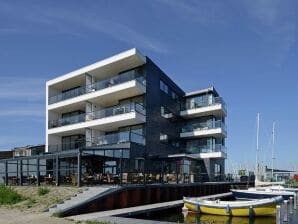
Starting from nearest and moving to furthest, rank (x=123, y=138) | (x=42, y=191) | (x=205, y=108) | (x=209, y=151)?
(x=42, y=191) < (x=123, y=138) < (x=209, y=151) < (x=205, y=108)

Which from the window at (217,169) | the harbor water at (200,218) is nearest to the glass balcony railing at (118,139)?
the harbor water at (200,218)

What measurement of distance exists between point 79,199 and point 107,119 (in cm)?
1691

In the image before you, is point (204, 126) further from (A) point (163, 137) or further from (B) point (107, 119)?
(B) point (107, 119)

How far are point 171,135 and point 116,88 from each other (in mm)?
10209

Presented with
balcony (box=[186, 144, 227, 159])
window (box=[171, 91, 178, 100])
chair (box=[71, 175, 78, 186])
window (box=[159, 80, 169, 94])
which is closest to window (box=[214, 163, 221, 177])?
balcony (box=[186, 144, 227, 159])

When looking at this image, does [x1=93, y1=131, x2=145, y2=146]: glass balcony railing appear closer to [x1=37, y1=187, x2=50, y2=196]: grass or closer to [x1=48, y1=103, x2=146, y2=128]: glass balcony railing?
[x1=48, y1=103, x2=146, y2=128]: glass balcony railing

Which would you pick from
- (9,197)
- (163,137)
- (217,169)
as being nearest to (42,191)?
(9,197)

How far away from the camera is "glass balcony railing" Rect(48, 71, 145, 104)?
37.8 metres

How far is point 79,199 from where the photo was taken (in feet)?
71.8

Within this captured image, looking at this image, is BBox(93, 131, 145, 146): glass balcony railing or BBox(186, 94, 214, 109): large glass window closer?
BBox(93, 131, 145, 146): glass balcony railing

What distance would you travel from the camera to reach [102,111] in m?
39.5

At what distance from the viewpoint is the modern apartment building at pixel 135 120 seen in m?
36.4

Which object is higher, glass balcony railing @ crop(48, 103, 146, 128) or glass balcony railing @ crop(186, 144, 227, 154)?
glass balcony railing @ crop(48, 103, 146, 128)

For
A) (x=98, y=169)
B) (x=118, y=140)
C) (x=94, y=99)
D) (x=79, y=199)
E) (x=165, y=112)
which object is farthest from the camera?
(x=165, y=112)
